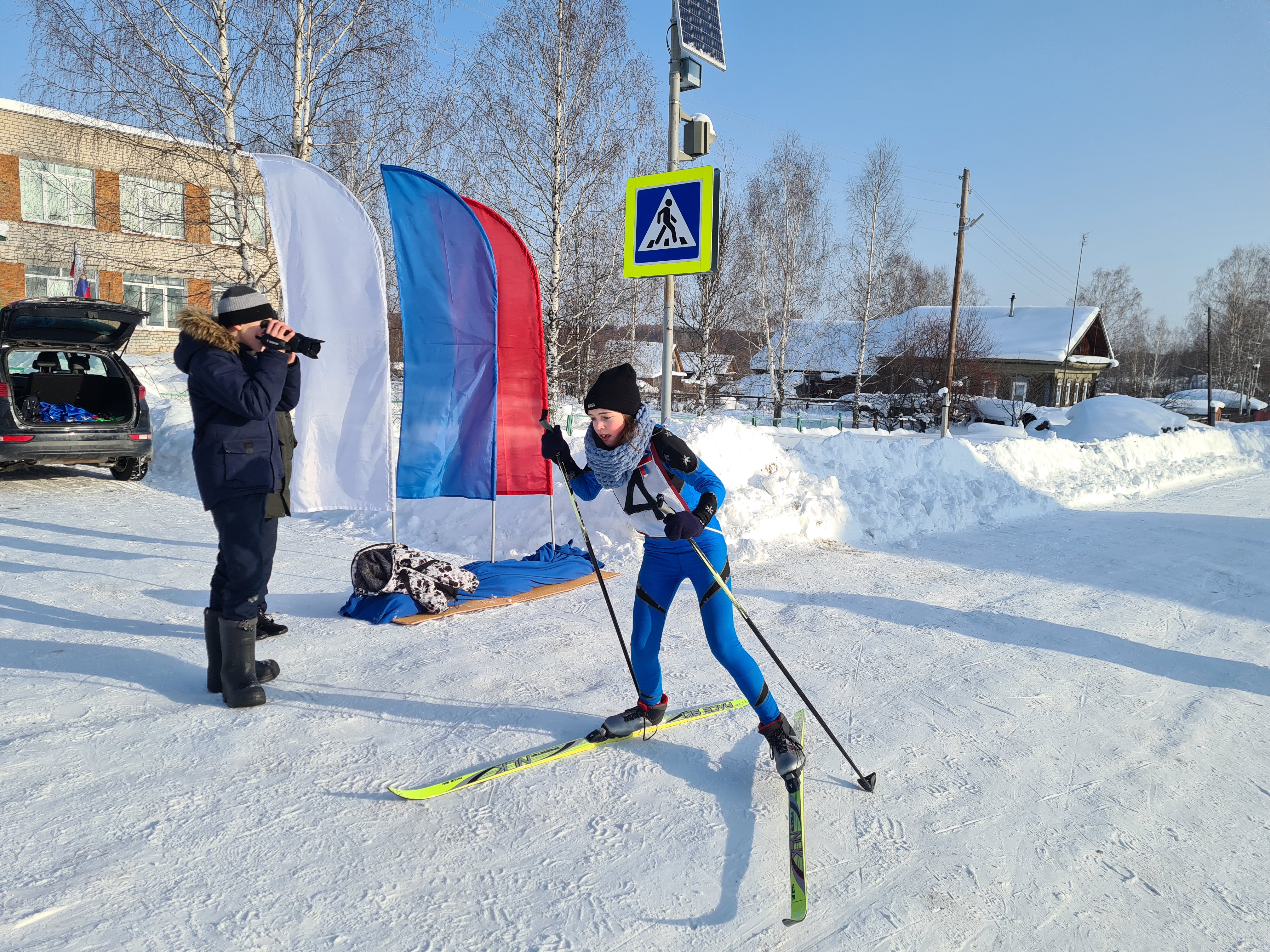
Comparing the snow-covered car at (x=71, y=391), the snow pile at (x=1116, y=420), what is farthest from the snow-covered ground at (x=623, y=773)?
the snow pile at (x=1116, y=420)

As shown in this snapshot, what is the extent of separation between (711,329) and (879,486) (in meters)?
15.2

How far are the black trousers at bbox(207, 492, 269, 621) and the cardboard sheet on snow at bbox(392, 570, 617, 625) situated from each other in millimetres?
1324

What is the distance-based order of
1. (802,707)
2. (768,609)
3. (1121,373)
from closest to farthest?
(802,707) < (768,609) < (1121,373)

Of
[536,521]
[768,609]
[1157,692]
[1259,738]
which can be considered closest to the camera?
[1259,738]

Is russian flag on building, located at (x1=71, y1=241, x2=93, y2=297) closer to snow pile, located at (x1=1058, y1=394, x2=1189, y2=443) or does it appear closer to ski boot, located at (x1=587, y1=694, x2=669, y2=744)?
ski boot, located at (x1=587, y1=694, x2=669, y2=744)

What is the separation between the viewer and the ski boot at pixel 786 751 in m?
2.86

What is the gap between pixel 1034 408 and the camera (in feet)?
97.9

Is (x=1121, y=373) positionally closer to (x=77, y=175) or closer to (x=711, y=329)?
(x=711, y=329)

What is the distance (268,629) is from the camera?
4.41 meters

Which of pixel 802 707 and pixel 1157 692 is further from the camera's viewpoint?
pixel 1157 692

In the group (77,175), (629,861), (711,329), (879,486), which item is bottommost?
(629,861)

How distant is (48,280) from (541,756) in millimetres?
26692

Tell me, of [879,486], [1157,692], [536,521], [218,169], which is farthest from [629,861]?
[218,169]

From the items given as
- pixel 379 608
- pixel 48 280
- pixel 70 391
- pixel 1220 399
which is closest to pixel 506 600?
pixel 379 608
